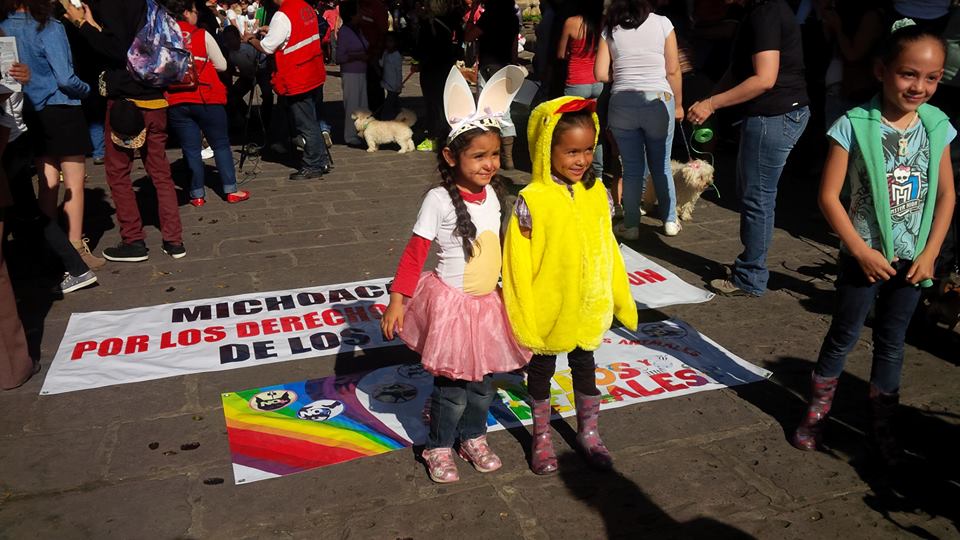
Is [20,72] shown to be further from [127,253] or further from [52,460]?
[52,460]

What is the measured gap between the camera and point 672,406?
3.68 metres

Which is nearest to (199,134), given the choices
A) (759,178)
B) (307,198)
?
(307,198)

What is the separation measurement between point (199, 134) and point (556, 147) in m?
4.83

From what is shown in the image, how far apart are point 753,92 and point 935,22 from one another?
1638 millimetres

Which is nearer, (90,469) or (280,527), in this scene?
(280,527)

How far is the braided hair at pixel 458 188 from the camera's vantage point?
2848 mm

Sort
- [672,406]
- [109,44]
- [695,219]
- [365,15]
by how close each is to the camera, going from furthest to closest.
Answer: [365,15] → [695,219] → [109,44] → [672,406]

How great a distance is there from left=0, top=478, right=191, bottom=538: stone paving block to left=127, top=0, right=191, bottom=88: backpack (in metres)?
3.36

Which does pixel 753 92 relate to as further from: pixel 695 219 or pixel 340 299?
pixel 340 299

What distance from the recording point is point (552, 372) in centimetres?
311

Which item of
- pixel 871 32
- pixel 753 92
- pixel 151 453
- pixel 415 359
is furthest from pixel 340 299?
pixel 871 32

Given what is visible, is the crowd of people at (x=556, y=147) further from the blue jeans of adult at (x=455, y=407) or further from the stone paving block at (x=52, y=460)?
the stone paving block at (x=52, y=460)

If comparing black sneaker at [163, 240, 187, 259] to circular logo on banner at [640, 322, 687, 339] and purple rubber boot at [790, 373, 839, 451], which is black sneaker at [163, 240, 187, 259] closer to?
circular logo on banner at [640, 322, 687, 339]

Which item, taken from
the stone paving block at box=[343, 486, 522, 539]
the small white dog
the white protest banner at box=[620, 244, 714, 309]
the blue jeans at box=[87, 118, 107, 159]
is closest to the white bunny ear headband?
the stone paving block at box=[343, 486, 522, 539]
